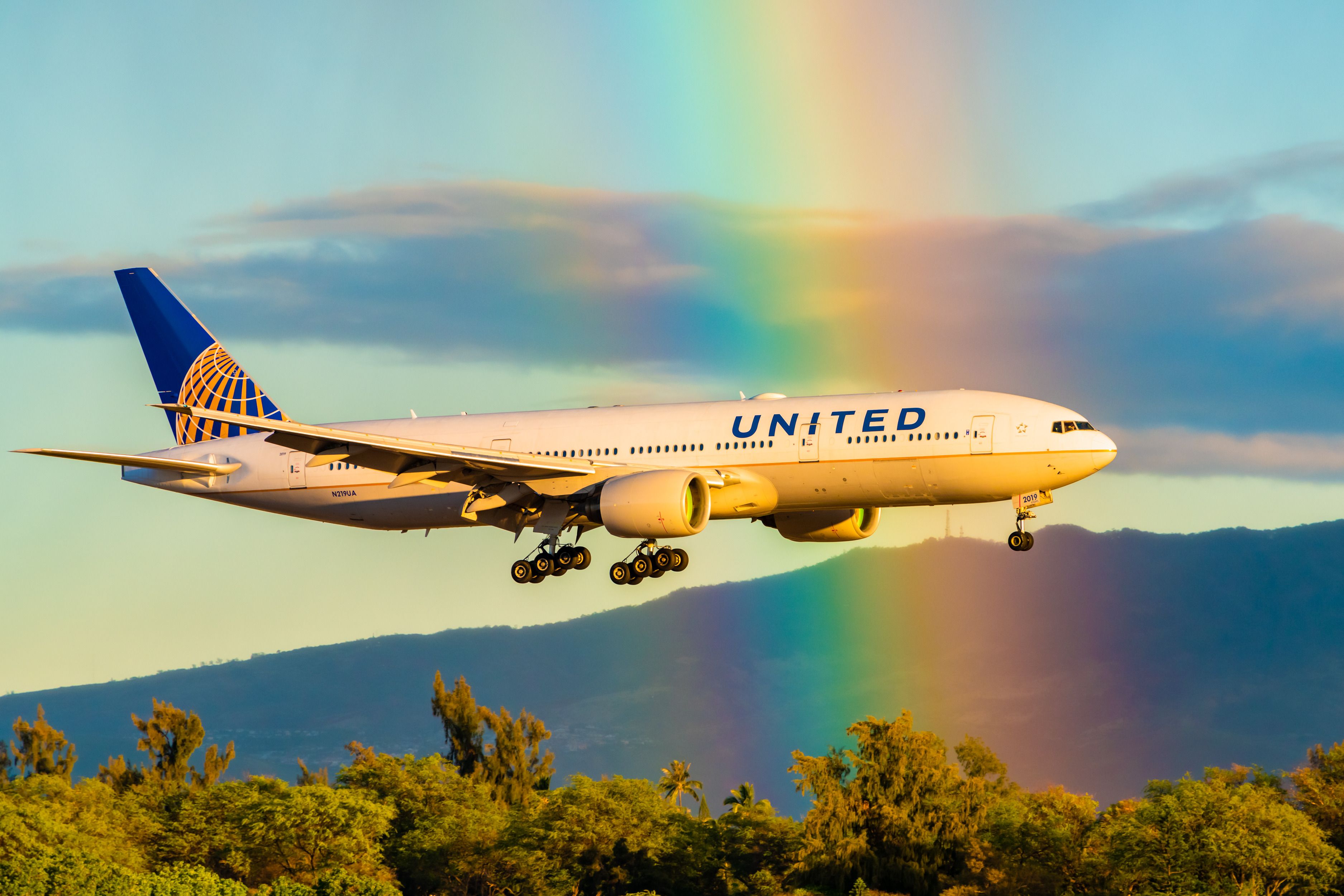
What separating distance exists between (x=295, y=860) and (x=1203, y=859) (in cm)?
6618

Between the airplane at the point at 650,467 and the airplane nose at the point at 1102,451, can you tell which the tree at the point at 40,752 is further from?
the airplane nose at the point at 1102,451

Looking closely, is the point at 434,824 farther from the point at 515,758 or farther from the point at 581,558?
the point at 581,558

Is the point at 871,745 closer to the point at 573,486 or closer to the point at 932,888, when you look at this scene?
the point at 932,888

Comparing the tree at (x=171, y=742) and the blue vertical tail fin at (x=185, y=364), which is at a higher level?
the blue vertical tail fin at (x=185, y=364)

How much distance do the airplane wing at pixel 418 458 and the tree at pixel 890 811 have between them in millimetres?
62660

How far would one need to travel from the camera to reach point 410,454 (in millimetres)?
51938

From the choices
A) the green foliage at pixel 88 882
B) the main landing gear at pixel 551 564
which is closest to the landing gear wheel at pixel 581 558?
the main landing gear at pixel 551 564

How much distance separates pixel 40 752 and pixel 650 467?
138203 mm

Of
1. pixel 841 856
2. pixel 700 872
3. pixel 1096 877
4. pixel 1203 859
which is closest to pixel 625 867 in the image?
pixel 700 872

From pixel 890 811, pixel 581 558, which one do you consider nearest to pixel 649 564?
pixel 581 558

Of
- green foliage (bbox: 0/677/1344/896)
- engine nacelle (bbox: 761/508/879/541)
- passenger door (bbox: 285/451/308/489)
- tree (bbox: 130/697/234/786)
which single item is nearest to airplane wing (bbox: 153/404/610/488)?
passenger door (bbox: 285/451/308/489)

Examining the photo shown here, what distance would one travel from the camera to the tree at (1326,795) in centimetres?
10400

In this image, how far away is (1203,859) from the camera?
90.7 m

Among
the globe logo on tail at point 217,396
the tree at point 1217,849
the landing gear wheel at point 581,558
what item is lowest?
the tree at point 1217,849
